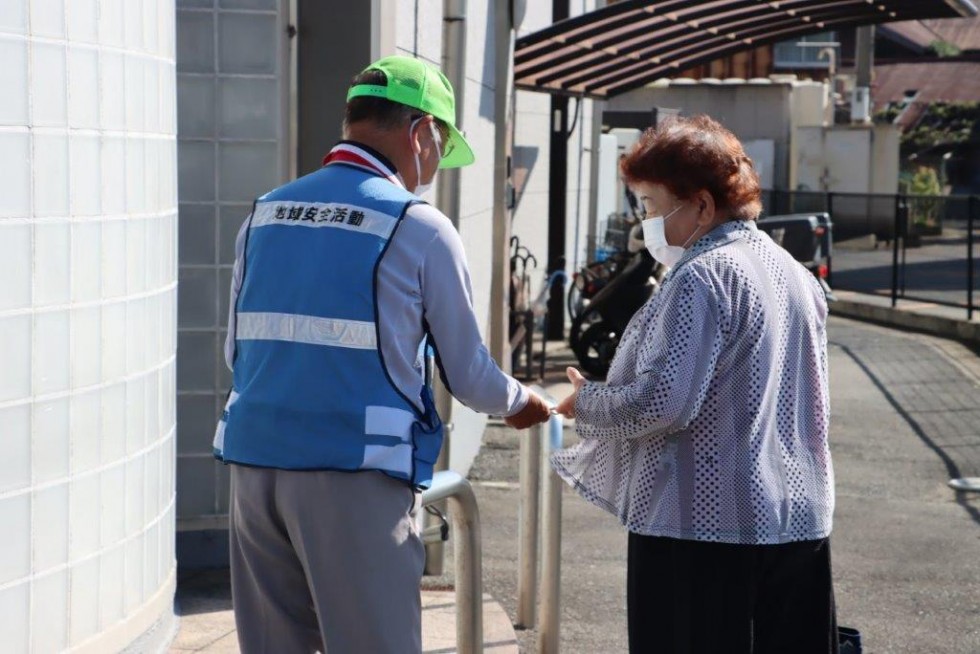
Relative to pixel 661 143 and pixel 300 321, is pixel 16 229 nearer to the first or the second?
pixel 300 321

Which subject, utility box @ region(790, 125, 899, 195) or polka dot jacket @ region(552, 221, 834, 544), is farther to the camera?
utility box @ region(790, 125, 899, 195)

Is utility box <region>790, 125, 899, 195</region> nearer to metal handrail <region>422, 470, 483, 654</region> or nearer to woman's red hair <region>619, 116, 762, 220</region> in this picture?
metal handrail <region>422, 470, 483, 654</region>

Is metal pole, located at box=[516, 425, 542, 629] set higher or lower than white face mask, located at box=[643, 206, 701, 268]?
lower

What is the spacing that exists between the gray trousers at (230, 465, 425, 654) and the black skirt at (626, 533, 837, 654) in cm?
57

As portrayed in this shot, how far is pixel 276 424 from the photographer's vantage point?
10.2ft

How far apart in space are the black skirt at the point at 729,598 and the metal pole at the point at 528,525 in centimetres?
150

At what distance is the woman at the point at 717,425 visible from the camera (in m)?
3.38

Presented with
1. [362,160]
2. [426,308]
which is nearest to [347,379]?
[426,308]

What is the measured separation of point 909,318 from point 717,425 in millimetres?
14683

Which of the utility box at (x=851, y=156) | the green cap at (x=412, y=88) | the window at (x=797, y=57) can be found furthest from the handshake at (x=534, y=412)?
the window at (x=797, y=57)

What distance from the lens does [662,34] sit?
1273 centimetres

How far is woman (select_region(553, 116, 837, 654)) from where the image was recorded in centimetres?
338

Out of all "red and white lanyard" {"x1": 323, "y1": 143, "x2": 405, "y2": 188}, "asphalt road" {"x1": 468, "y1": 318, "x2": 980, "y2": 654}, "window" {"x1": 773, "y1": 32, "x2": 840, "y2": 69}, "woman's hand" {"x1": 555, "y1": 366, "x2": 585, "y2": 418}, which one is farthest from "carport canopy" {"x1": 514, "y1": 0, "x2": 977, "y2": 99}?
"window" {"x1": 773, "y1": 32, "x2": 840, "y2": 69}

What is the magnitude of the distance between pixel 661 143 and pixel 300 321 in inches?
39.5
